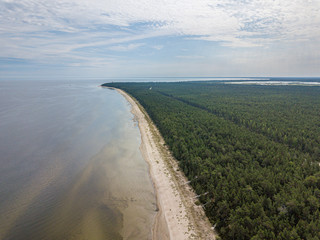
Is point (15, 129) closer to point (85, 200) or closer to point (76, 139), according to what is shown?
Answer: point (76, 139)

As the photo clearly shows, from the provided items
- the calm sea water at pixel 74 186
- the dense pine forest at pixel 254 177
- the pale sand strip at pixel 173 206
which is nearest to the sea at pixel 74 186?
the calm sea water at pixel 74 186

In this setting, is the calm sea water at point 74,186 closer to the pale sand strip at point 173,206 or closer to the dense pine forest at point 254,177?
the pale sand strip at point 173,206

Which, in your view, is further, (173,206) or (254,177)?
(254,177)

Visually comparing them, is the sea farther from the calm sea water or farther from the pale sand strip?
the pale sand strip

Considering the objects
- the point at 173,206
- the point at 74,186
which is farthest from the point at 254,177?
the point at 74,186

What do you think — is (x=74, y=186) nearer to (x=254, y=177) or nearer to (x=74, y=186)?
(x=74, y=186)

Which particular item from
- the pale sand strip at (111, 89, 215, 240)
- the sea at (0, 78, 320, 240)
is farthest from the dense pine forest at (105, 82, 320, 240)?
the sea at (0, 78, 320, 240)
